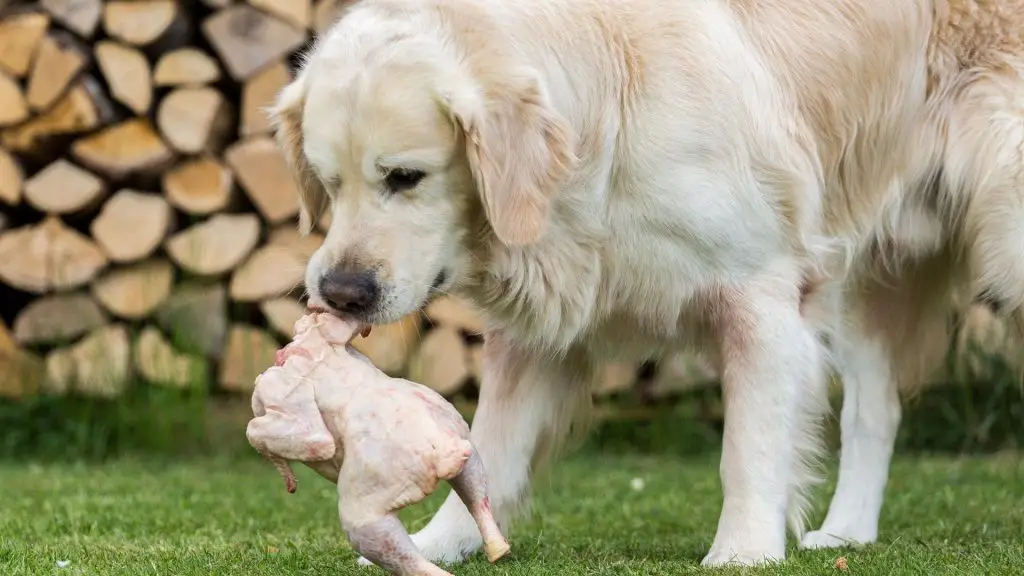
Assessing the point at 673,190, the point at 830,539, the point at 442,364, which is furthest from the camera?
the point at 442,364

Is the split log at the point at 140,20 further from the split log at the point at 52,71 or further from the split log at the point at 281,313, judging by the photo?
the split log at the point at 281,313

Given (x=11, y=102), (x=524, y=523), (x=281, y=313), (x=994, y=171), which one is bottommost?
(x=281, y=313)

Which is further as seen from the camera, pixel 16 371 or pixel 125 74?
pixel 16 371

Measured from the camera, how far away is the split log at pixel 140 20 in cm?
529

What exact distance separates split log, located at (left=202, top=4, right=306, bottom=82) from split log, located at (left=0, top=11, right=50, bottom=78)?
0.60 metres

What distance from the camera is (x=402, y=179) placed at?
2.72 m

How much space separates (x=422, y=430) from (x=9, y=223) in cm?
343

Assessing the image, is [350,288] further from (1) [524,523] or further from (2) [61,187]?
(2) [61,187]

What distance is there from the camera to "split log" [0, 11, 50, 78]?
524 cm

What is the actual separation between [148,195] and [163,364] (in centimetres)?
63

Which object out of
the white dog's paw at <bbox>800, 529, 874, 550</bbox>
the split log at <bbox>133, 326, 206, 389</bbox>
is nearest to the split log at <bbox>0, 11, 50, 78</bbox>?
the split log at <bbox>133, 326, 206, 389</bbox>

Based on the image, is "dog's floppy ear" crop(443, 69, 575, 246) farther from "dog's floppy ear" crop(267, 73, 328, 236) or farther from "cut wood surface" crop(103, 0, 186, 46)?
"cut wood surface" crop(103, 0, 186, 46)

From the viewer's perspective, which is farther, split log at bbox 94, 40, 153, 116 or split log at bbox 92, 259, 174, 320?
split log at bbox 92, 259, 174, 320

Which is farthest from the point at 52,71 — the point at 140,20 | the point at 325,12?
the point at 325,12
